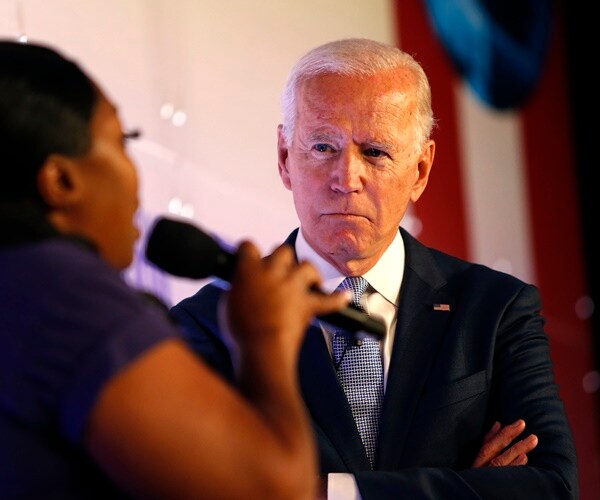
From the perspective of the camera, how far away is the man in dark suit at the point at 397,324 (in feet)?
6.61

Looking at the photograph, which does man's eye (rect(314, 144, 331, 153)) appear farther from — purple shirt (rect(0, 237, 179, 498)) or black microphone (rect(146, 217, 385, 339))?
purple shirt (rect(0, 237, 179, 498))

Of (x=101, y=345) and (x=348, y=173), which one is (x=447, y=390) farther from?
(x=101, y=345)

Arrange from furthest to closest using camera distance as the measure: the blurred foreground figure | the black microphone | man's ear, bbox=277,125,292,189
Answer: man's ear, bbox=277,125,292,189, the black microphone, the blurred foreground figure

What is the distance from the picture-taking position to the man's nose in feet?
7.06

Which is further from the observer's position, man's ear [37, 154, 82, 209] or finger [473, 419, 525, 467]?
finger [473, 419, 525, 467]

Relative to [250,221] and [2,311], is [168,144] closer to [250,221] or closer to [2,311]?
[250,221]

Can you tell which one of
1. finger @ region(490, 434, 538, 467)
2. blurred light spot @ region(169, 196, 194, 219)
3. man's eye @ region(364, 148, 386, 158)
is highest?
man's eye @ region(364, 148, 386, 158)

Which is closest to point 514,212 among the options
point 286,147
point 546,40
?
point 546,40

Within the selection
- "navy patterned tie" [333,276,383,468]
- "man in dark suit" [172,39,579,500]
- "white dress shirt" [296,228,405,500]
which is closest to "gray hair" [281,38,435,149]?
"man in dark suit" [172,39,579,500]

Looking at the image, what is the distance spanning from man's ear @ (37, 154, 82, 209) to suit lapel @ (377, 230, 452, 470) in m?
1.11

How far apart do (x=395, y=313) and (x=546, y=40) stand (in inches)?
133

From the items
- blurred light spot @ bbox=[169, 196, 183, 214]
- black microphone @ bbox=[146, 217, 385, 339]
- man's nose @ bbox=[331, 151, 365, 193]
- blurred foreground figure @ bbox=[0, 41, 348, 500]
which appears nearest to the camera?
blurred foreground figure @ bbox=[0, 41, 348, 500]

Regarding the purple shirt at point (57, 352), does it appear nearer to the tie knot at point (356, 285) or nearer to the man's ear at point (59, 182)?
the man's ear at point (59, 182)

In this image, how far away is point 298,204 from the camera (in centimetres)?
223
